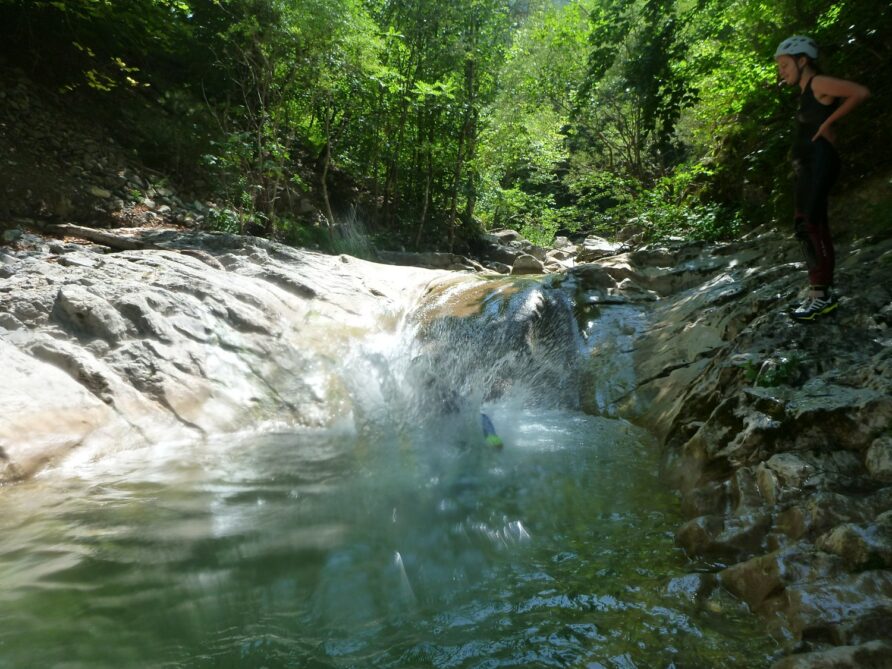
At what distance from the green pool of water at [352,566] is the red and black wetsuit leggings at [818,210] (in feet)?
5.52

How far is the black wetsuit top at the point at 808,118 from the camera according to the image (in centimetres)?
346

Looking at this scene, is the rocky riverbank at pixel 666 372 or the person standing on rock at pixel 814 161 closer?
the rocky riverbank at pixel 666 372

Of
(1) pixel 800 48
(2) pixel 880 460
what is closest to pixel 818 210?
(1) pixel 800 48

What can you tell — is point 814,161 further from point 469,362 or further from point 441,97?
point 441,97

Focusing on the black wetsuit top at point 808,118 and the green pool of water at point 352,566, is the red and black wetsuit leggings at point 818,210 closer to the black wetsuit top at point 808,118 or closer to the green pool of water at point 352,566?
the black wetsuit top at point 808,118

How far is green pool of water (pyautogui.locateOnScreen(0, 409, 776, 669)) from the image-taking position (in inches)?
71.8

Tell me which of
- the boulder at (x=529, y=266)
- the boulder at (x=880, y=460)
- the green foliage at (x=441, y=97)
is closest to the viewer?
the boulder at (x=880, y=460)

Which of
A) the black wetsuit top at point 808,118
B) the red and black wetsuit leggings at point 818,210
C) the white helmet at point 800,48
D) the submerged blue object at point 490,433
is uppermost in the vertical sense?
the white helmet at point 800,48

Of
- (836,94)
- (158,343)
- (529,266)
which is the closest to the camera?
(836,94)

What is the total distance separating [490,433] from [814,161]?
291cm

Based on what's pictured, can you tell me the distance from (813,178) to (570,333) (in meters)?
2.74

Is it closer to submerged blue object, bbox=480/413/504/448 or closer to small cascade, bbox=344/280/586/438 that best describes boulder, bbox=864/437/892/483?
submerged blue object, bbox=480/413/504/448

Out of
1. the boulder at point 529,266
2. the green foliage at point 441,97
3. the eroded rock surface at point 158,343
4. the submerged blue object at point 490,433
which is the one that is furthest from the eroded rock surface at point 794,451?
the boulder at point 529,266

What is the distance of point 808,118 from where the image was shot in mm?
3539
